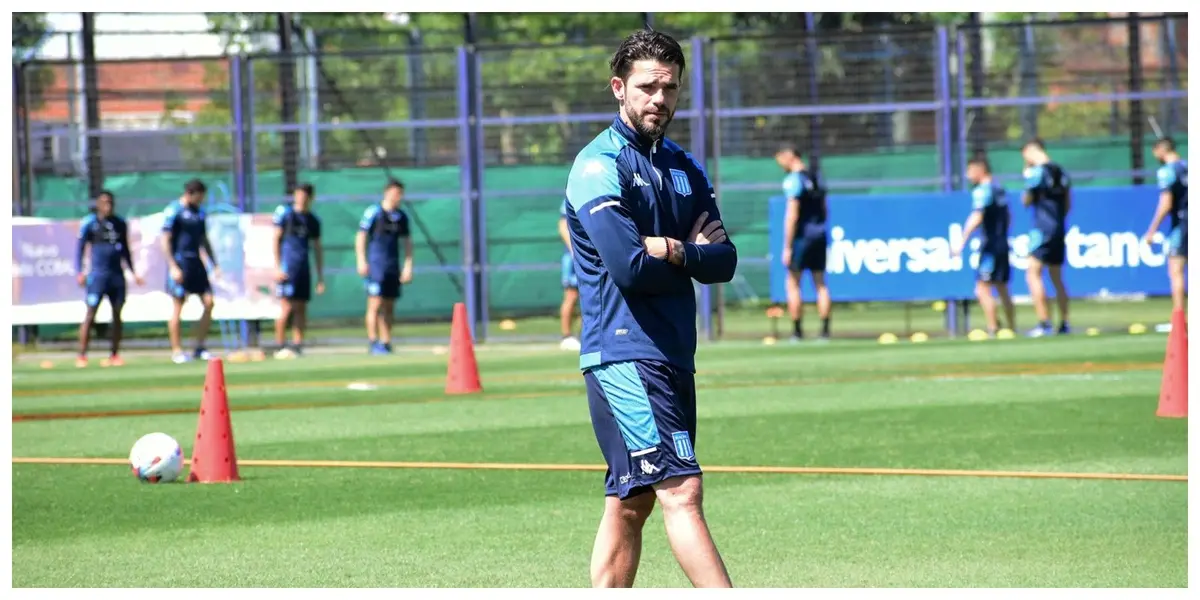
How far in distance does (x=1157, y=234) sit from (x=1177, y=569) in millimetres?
15384

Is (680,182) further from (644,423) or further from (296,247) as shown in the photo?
(296,247)

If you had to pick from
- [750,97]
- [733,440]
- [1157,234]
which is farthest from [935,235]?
[733,440]

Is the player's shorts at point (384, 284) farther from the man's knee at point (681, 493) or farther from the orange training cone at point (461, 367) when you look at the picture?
the man's knee at point (681, 493)

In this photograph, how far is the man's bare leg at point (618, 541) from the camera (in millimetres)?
5457

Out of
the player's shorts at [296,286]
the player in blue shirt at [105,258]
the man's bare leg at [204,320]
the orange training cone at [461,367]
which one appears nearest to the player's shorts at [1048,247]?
the orange training cone at [461,367]

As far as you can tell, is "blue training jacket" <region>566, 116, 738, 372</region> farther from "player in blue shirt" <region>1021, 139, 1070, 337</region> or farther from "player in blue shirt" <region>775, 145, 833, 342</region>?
"player in blue shirt" <region>775, 145, 833, 342</region>

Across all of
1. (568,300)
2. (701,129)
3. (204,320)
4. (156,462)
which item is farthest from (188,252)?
(156,462)

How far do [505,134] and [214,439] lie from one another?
18.9m

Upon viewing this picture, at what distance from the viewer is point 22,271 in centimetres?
2372

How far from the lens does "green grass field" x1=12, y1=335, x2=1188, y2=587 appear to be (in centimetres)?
729

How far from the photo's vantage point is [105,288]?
2117cm

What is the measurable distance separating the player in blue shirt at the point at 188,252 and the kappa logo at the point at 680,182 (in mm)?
16055

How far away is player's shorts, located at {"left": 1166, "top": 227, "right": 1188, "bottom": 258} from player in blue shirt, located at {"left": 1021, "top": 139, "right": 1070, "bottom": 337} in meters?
1.16

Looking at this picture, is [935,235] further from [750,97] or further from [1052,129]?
[1052,129]
